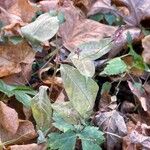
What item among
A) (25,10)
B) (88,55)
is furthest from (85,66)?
(25,10)

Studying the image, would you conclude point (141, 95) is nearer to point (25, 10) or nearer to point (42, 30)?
point (42, 30)

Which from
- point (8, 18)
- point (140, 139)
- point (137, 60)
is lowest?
point (140, 139)

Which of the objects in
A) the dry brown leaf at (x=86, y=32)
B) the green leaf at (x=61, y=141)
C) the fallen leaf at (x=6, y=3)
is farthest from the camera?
the fallen leaf at (x=6, y=3)

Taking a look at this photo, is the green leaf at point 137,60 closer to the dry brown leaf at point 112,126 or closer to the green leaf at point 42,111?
the dry brown leaf at point 112,126

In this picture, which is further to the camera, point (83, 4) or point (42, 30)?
point (83, 4)

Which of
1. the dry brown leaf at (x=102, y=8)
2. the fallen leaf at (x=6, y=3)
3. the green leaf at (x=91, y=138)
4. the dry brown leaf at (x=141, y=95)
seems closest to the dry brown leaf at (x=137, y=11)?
the dry brown leaf at (x=102, y=8)
